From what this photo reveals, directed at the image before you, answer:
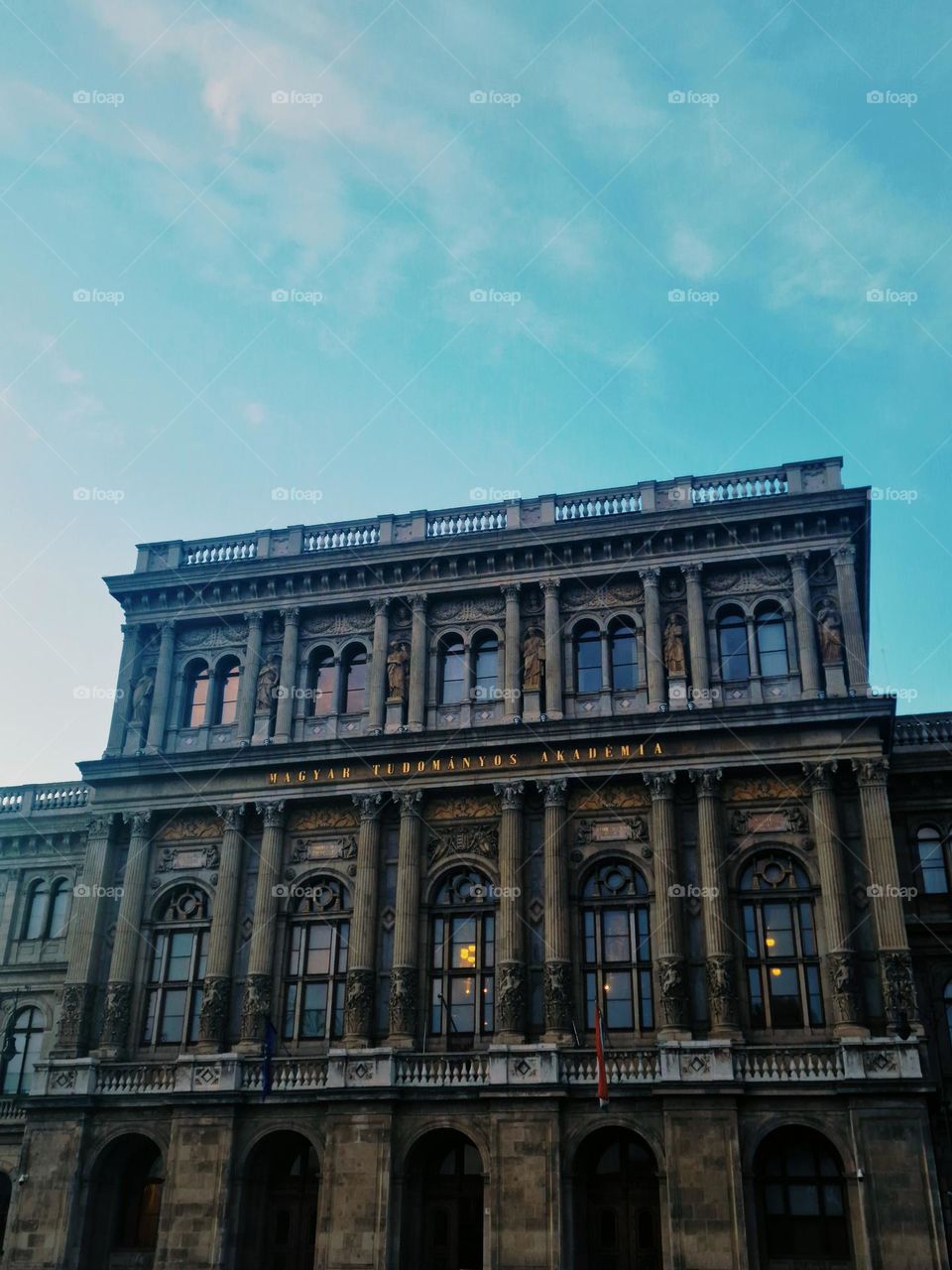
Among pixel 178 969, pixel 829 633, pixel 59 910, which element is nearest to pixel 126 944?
pixel 178 969

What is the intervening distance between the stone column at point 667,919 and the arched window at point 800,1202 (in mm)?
3923

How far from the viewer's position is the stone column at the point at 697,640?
39.2m

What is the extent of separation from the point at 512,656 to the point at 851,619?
1111 centimetres

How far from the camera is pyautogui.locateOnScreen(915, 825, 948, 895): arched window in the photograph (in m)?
40.5

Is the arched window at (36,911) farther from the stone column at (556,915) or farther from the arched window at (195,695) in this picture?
the stone column at (556,915)

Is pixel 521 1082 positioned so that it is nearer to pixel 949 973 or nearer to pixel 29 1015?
pixel 949 973

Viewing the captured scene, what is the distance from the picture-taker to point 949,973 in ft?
128

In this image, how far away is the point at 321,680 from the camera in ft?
144

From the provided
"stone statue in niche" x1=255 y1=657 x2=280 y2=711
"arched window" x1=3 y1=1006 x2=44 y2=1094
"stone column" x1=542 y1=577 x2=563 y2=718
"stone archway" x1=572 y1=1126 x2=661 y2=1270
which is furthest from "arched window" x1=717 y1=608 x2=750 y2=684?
"arched window" x1=3 y1=1006 x2=44 y2=1094

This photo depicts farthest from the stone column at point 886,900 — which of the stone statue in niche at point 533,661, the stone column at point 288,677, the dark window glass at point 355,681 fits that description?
the stone column at point 288,677

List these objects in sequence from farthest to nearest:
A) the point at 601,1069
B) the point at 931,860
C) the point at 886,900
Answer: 1. the point at 931,860
2. the point at 886,900
3. the point at 601,1069

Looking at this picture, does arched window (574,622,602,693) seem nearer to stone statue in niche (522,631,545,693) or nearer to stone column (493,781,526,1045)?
stone statue in niche (522,631,545,693)

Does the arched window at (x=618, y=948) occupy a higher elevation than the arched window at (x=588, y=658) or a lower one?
lower

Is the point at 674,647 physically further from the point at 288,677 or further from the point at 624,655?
the point at 288,677
